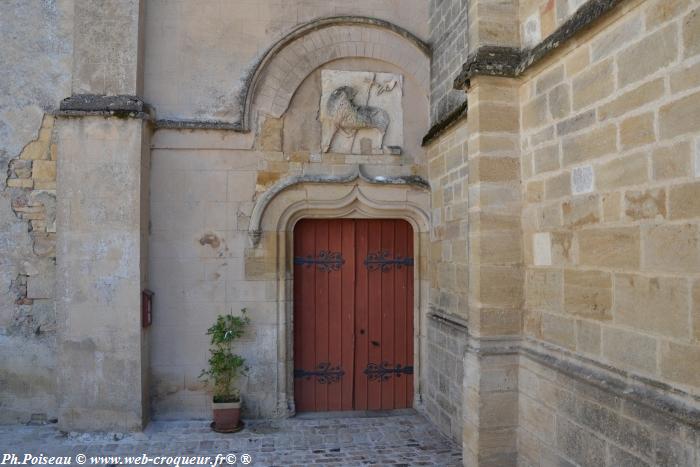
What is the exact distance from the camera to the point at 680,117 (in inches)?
90.1

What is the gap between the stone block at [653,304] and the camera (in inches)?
90.7

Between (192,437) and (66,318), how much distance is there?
163 cm

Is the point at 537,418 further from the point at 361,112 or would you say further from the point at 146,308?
the point at 146,308

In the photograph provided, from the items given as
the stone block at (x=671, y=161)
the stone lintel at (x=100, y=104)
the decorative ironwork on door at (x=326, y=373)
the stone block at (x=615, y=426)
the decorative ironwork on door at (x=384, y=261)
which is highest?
the stone lintel at (x=100, y=104)

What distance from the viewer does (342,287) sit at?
5.87 m

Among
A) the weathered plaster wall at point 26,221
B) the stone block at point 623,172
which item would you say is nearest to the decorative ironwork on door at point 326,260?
the weathered plaster wall at point 26,221

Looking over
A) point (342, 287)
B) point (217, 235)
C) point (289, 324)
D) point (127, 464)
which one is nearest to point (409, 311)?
point (342, 287)

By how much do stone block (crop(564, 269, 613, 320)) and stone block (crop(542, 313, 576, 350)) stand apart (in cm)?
9

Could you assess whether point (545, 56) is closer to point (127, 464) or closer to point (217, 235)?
point (217, 235)

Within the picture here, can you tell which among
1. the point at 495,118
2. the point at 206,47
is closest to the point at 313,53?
the point at 206,47

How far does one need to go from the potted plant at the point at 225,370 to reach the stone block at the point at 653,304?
3.67 m

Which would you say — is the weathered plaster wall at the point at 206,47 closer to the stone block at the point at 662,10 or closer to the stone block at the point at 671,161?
the stone block at the point at 662,10

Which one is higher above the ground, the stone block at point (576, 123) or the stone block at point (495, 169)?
the stone block at point (576, 123)

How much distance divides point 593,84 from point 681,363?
5.00ft
